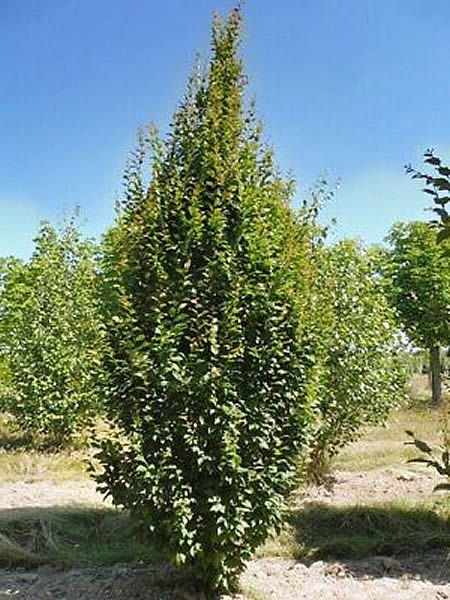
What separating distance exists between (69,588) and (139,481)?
4.02 feet

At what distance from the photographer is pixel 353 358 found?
24.2 ft

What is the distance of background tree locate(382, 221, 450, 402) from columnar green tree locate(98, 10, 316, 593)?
11.8 m

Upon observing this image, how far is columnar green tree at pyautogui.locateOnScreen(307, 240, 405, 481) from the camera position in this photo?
288 inches

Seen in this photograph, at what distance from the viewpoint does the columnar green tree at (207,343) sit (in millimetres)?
3812

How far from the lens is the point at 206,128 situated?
4.20 meters

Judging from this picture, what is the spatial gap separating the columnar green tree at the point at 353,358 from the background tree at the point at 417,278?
25.3ft

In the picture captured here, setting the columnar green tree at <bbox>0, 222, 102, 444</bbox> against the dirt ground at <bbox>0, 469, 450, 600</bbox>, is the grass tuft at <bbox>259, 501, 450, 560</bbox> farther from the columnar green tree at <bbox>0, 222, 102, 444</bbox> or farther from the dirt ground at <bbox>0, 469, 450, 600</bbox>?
the columnar green tree at <bbox>0, 222, 102, 444</bbox>

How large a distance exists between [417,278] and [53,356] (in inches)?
384

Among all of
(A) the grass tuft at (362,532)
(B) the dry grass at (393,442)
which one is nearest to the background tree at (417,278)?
(B) the dry grass at (393,442)

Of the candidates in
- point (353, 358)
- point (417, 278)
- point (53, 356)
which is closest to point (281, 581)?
point (353, 358)

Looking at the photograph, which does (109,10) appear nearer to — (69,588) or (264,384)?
(264,384)

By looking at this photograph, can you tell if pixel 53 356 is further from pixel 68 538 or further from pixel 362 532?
pixel 362 532

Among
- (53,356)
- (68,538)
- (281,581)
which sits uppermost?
(53,356)

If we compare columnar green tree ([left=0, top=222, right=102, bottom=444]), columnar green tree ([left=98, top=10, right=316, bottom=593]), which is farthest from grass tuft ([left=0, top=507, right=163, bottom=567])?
columnar green tree ([left=0, top=222, right=102, bottom=444])
